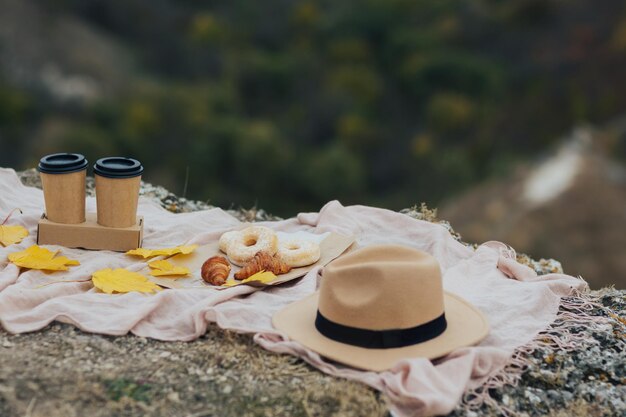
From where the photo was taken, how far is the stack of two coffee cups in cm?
415

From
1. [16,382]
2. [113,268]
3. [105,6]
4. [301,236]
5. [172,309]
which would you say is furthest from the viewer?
[105,6]

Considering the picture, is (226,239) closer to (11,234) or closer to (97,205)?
(97,205)

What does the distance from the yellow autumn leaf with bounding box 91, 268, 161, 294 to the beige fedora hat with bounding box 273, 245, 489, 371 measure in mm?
825

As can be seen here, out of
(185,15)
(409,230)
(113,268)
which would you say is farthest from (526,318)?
(185,15)

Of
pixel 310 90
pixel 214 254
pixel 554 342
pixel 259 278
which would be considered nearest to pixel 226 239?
pixel 214 254

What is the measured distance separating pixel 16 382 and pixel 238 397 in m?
0.81

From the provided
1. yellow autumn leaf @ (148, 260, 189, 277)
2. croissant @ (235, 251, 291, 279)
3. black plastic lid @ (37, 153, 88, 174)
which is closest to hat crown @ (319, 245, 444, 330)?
croissant @ (235, 251, 291, 279)

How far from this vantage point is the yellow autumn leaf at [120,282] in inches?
149

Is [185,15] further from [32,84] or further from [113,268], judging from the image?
[113,268]

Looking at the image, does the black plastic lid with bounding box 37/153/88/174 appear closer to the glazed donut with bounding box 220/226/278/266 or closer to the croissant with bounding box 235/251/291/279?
the glazed donut with bounding box 220/226/278/266

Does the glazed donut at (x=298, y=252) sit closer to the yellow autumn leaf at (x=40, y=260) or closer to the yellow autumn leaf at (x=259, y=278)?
the yellow autumn leaf at (x=259, y=278)

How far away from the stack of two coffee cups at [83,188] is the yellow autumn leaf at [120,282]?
399 millimetres

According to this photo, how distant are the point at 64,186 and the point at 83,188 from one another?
0.36ft

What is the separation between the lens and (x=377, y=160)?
28.0m
